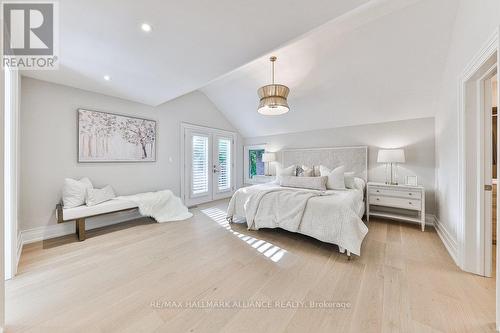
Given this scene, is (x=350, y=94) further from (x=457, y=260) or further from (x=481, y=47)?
(x=457, y=260)

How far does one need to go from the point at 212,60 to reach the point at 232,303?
8.54 feet

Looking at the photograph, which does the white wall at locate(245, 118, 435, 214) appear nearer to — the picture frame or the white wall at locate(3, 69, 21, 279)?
the picture frame

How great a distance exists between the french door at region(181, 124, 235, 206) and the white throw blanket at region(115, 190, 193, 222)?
0.74 m

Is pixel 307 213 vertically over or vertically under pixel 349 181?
under

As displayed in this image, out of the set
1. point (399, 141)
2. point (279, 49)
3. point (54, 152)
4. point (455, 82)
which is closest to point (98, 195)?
point (54, 152)

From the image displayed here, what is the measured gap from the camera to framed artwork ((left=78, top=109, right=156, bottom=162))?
3.26 meters

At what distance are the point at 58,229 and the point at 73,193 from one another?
2.15 ft

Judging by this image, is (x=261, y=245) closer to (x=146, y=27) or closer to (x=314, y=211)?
(x=314, y=211)

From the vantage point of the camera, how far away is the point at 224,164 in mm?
5836

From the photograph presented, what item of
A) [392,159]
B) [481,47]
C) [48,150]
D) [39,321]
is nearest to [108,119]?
[48,150]

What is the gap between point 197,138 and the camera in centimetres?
505

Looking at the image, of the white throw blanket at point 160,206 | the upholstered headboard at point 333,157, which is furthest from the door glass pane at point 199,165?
the upholstered headboard at point 333,157

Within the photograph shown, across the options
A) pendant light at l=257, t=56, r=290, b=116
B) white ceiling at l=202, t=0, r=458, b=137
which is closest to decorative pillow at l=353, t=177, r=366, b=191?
white ceiling at l=202, t=0, r=458, b=137

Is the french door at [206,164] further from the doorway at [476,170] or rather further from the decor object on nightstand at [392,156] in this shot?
the doorway at [476,170]
